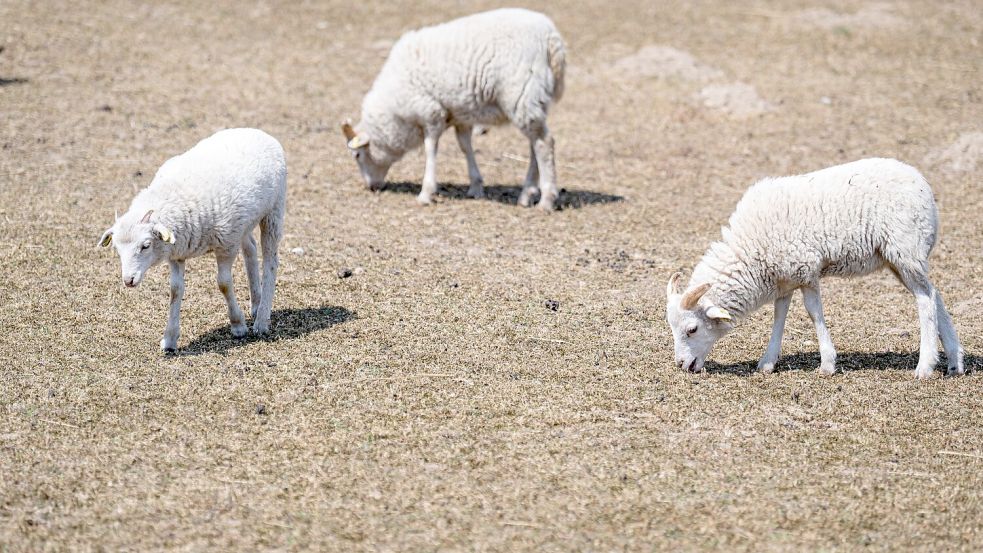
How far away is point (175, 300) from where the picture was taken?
8273 mm

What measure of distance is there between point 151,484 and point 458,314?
12.1ft

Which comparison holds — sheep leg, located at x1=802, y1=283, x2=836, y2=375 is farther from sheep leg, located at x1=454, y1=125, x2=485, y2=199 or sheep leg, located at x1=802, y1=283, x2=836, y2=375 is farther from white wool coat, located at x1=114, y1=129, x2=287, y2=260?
sheep leg, located at x1=454, y1=125, x2=485, y2=199

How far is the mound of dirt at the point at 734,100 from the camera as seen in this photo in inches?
651

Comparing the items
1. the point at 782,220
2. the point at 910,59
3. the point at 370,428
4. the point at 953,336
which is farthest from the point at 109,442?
the point at 910,59

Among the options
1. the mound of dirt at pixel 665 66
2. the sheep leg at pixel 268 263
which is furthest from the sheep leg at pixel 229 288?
the mound of dirt at pixel 665 66

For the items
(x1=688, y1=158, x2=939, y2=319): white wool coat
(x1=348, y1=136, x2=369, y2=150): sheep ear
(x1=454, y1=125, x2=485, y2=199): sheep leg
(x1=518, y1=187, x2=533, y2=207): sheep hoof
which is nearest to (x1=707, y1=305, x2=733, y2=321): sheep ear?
(x1=688, y1=158, x2=939, y2=319): white wool coat

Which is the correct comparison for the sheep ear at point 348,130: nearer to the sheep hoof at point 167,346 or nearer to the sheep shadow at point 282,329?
the sheep shadow at point 282,329

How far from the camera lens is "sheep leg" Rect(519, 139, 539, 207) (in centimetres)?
1329

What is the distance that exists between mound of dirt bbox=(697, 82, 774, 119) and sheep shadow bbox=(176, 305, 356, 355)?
9.02 m

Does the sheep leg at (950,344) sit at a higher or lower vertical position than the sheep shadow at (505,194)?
higher

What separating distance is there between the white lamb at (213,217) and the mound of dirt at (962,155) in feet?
30.3

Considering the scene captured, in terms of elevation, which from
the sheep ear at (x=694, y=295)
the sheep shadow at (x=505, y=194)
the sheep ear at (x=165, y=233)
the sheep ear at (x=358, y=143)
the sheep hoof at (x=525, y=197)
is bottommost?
the sheep shadow at (x=505, y=194)

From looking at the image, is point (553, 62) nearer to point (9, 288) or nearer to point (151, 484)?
point (9, 288)

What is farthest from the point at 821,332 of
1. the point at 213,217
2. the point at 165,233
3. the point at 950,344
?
the point at 165,233
